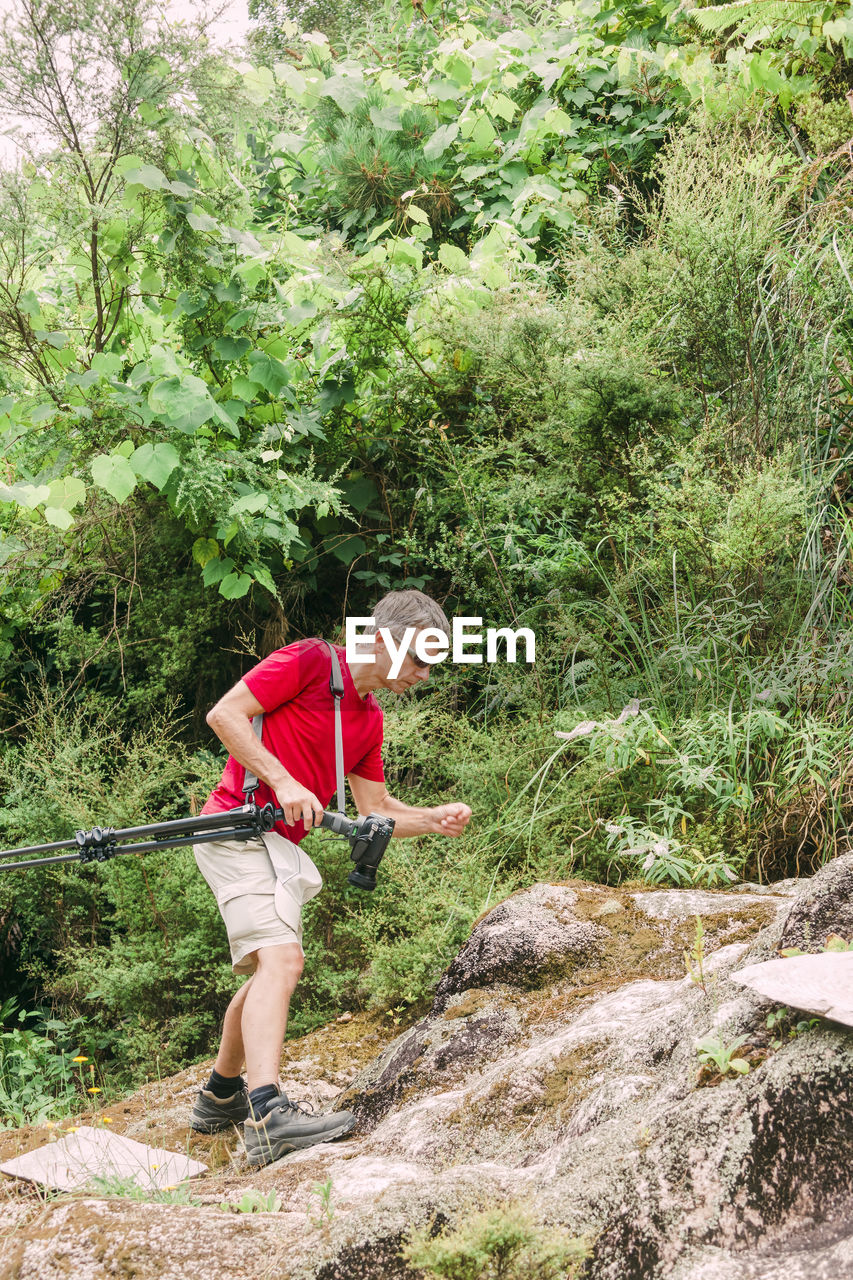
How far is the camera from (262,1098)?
2.63 m

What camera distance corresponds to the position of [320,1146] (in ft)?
8.48

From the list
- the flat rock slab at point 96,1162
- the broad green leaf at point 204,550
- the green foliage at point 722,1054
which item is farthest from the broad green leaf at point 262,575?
the green foliage at point 722,1054

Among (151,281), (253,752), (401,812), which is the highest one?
(151,281)

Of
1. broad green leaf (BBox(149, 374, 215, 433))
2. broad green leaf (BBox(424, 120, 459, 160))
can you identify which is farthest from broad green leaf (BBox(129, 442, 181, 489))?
broad green leaf (BBox(424, 120, 459, 160))

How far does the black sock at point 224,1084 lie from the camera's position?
307 centimetres

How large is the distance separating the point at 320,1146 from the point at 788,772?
6.66ft

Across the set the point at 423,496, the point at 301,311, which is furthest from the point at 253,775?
the point at 423,496

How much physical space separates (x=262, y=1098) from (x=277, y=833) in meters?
0.72

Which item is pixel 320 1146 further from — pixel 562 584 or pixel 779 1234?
pixel 562 584

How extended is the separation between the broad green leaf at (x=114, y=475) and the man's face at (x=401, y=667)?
1556mm

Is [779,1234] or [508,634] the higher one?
[508,634]

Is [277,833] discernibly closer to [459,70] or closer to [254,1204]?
[254,1204]

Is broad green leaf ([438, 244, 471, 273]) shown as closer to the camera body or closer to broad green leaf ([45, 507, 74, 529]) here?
→ broad green leaf ([45, 507, 74, 529])

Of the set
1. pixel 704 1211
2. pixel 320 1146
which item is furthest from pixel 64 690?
pixel 704 1211
